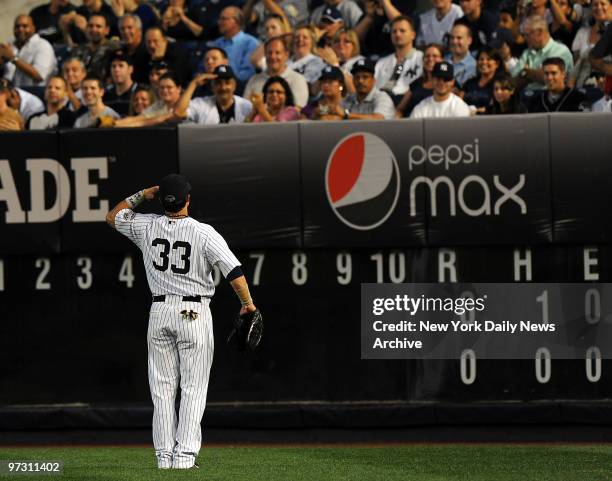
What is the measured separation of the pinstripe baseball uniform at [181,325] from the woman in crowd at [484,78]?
4.78 metres

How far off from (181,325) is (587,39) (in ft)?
21.4

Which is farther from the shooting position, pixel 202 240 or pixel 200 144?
pixel 200 144

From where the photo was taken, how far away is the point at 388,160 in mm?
11914

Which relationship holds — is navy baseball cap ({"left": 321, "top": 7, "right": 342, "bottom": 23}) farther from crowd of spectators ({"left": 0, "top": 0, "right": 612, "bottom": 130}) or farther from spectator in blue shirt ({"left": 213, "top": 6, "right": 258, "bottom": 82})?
spectator in blue shirt ({"left": 213, "top": 6, "right": 258, "bottom": 82})

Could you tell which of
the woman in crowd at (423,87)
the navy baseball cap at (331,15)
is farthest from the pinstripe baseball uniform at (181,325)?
the navy baseball cap at (331,15)

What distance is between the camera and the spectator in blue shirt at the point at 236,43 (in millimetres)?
15234

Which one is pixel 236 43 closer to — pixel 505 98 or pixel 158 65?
pixel 158 65

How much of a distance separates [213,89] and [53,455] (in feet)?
13.7

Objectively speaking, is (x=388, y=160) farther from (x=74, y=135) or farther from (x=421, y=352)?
(x=74, y=135)

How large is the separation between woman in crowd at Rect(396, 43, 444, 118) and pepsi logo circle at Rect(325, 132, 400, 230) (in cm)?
132

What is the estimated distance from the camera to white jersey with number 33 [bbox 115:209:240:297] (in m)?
9.25

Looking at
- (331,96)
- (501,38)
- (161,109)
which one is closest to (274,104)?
(331,96)

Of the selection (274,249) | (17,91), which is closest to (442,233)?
(274,249)

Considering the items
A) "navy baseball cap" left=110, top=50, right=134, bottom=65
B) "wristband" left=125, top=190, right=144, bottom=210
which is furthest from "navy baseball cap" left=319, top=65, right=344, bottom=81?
"wristband" left=125, top=190, right=144, bottom=210
